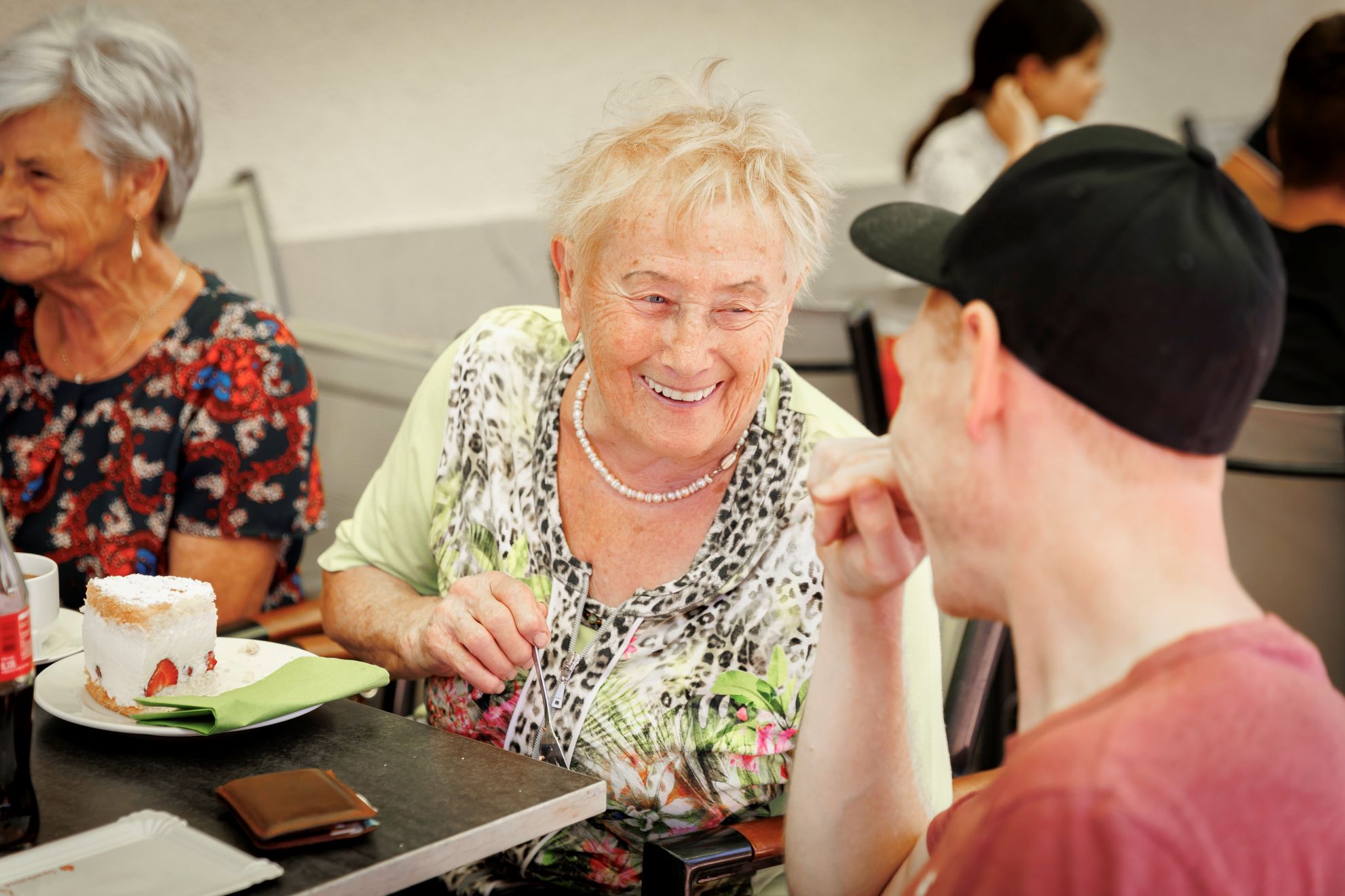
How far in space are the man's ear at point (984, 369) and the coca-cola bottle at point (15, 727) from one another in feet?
2.68

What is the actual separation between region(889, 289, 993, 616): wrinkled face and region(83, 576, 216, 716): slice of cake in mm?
761

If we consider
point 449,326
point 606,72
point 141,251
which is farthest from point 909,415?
point 606,72

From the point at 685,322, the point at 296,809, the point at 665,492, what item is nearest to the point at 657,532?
the point at 665,492

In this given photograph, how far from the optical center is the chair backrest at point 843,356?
267cm

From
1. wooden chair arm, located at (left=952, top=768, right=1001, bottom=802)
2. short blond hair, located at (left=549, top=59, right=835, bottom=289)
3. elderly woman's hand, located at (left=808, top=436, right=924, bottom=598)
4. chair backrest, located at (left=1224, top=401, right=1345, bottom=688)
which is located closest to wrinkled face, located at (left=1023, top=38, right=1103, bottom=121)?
chair backrest, located at (left=1224, top=401, right=1345, bottom=688)

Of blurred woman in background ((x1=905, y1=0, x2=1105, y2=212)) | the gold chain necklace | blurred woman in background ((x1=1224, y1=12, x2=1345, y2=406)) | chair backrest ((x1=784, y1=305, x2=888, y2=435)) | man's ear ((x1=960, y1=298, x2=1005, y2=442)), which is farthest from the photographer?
blurred woman in background ((x1=905, y1=0, x2=1105, y2=212))

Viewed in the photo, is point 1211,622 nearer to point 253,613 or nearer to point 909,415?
point 909,415

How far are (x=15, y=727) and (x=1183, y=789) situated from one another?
0.93 metres

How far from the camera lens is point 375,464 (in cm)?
255

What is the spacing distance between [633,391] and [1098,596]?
3.00ft

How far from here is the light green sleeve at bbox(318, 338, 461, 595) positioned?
74.1 inches

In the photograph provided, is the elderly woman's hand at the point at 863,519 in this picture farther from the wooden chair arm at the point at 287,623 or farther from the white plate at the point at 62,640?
the wooden chair arm at the point at 287,623

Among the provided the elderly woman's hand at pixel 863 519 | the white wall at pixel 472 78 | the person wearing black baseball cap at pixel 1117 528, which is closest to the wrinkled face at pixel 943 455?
the person wearing black baseball cap at pixel 1117 528

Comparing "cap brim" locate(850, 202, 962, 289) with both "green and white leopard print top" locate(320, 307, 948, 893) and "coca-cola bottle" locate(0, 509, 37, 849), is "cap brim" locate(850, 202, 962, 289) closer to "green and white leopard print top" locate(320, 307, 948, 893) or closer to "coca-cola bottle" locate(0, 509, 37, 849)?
"green and white leopard print top" locate(320, 307, 948, 893)
